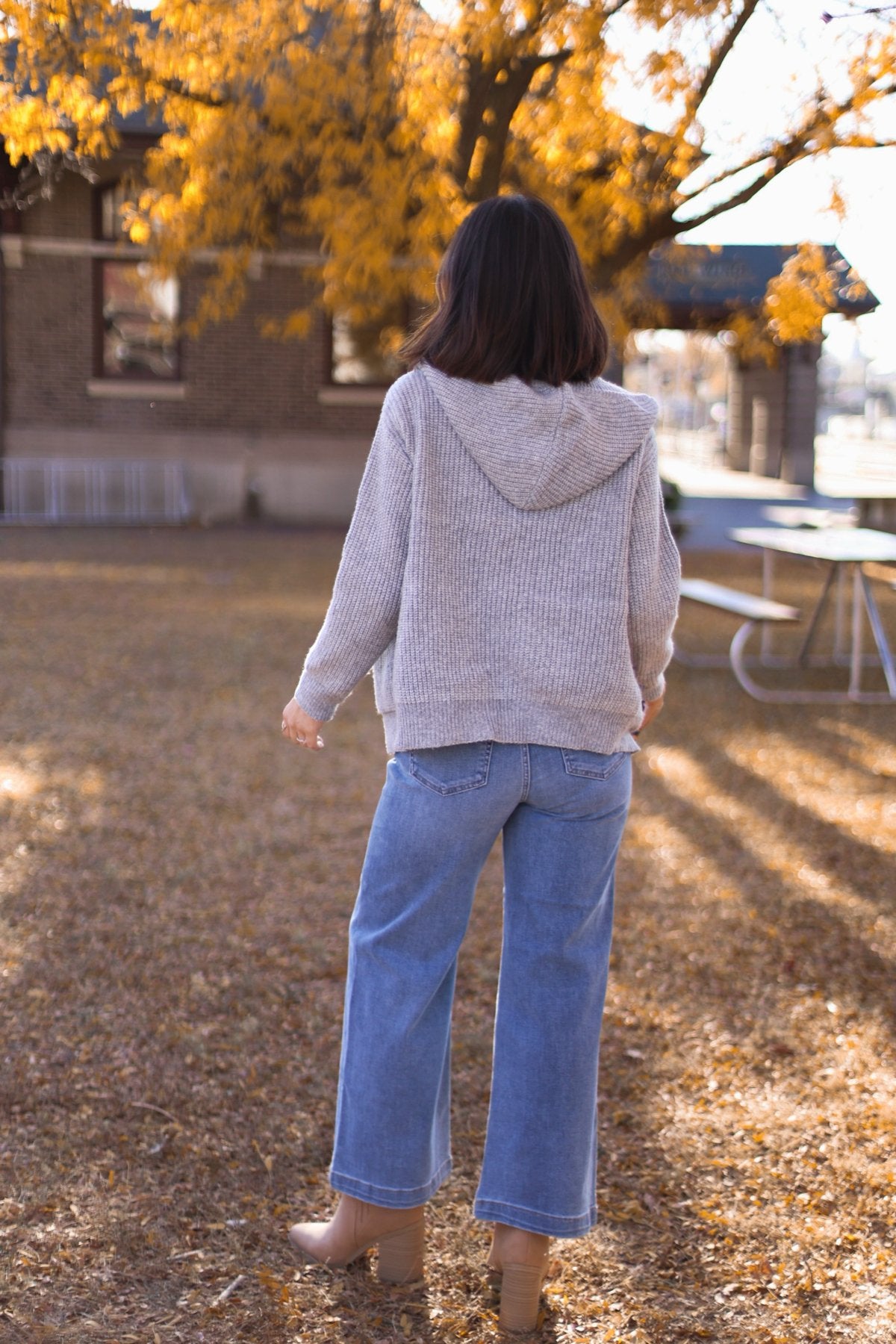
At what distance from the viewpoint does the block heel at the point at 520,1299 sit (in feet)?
8.21

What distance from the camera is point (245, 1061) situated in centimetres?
363

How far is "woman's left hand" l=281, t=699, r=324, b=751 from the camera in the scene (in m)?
2.43

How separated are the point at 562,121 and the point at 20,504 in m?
11.0

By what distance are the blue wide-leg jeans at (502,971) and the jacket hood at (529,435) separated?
1.39 ft

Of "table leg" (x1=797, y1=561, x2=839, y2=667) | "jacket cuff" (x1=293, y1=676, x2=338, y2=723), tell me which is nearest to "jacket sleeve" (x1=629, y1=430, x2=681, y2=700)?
"jacket cuff" (x1=293, y1=676, x2=338, y2=723)

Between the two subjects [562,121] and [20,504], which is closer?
[562,121]

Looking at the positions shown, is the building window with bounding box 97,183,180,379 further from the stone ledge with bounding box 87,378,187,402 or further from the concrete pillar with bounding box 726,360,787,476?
the concrete pillar with bounding box 726,360,787,476

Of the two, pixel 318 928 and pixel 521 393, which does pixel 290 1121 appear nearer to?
pixel 318 928

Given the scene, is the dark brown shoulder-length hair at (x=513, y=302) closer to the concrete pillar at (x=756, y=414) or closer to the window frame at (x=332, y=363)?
the window frame at (x=332, y=363)

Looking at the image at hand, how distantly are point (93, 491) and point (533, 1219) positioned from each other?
17037 millimetres

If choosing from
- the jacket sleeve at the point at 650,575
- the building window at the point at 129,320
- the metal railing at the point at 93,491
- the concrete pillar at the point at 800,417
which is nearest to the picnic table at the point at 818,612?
the jacket sleeve at the point at 650,575

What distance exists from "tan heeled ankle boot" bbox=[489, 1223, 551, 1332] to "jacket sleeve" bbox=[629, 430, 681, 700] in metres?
1.01

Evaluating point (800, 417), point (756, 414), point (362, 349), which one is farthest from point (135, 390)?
point (756, 414)

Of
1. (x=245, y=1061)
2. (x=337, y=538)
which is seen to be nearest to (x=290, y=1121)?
(x=245, y=1061)
